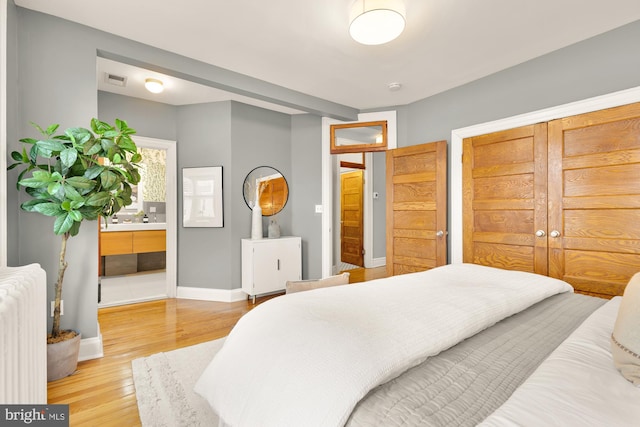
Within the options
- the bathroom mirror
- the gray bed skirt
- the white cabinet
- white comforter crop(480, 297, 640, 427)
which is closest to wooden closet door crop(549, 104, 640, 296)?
the gray bed skirt

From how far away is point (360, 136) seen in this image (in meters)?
4.25

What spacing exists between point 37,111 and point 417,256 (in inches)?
141

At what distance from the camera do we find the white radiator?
37.2 inches

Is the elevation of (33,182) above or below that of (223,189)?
below

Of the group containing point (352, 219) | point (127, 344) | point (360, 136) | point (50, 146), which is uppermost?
point (360, 136)

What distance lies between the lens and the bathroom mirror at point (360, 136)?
12.7 ft

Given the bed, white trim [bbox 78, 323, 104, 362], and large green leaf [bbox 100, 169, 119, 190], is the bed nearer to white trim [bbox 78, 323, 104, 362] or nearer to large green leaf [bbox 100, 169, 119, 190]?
large green leaf [bbox 100, 169, 119, 190]

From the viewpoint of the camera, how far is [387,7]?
1864 millimetres

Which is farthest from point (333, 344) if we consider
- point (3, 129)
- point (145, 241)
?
point (145, 241)

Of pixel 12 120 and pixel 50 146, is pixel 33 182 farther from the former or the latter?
pixel 12 120

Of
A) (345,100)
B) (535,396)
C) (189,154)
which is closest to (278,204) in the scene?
(189,154)

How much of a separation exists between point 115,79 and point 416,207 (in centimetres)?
350

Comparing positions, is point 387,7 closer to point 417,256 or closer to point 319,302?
point 319,302

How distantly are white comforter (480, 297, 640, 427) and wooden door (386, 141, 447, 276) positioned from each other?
8.29 feet
